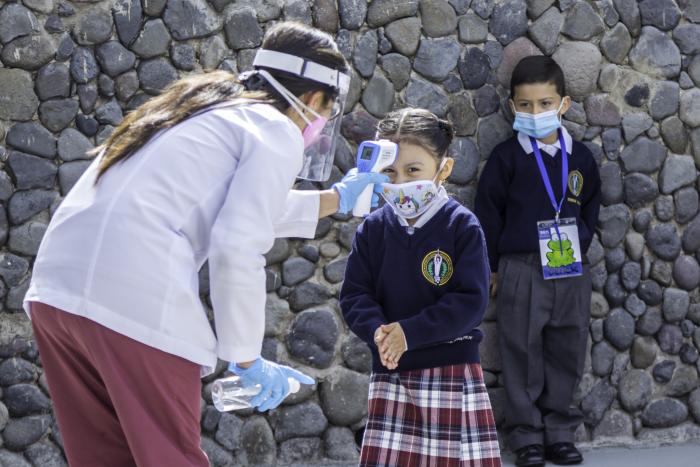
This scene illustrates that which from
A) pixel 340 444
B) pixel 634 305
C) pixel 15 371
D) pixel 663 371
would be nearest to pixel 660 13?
pixel 634 305

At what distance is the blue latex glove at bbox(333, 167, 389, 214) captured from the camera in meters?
3.04

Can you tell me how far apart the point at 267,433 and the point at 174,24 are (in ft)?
5.76

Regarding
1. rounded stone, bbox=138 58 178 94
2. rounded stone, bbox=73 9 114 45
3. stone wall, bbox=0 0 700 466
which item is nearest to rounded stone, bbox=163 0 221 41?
stone wall, bbox=0 0 700 466

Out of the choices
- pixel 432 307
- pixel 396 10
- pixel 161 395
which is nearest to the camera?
pixel 161 395

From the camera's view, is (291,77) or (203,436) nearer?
Result: (291,77)

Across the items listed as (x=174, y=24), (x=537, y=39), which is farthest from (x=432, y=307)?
(x=537, y=39)

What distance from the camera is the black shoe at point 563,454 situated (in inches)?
189

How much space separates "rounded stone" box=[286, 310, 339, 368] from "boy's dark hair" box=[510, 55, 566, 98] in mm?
1335

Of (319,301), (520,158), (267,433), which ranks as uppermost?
(520,158)

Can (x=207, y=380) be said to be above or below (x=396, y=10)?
below

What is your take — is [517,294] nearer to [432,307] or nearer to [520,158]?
[520,158]

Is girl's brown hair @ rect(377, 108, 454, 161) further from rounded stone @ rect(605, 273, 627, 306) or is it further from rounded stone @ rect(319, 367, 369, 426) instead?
rounded stone @ rect(605, 273, 627, 306)

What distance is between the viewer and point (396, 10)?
4789 mm

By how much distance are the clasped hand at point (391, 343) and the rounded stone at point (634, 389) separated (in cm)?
252
